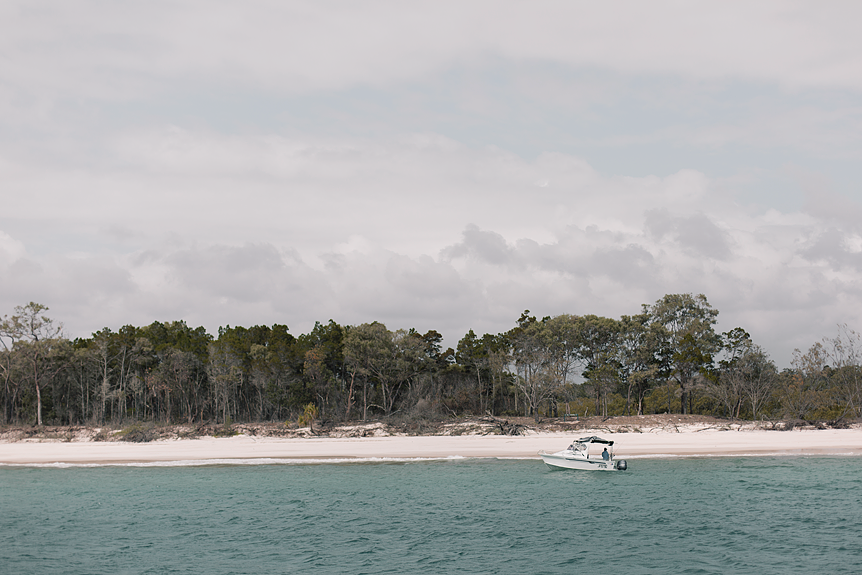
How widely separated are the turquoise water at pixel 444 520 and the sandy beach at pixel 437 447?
501cm

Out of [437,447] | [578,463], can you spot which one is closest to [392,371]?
[437,447]

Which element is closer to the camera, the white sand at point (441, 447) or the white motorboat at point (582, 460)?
the white motorboat at point (582, 460)

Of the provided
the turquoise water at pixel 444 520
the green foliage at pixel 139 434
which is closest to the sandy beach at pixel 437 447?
the green foliage at pixel 139 434

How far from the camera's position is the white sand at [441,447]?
133 feet

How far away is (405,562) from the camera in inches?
693

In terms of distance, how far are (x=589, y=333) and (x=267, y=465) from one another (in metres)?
41.7

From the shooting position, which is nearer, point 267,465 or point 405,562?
point 405,562

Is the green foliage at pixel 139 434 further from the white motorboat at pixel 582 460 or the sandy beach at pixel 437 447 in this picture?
the white motorboat at pixel 582 460

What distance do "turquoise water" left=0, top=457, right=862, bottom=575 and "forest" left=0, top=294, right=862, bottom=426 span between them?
2594 centimetres

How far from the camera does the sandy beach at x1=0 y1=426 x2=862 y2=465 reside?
132 feet

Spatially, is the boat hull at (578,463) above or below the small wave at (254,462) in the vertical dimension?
above

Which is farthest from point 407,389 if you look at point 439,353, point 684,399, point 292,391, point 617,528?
point 617,528

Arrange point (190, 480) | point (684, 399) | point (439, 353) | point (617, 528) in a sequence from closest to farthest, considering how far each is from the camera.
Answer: point (617, 528)
point (190, 480)
point (684, 399)
point (439, 353)

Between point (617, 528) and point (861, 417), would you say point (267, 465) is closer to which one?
point (617, 528)
